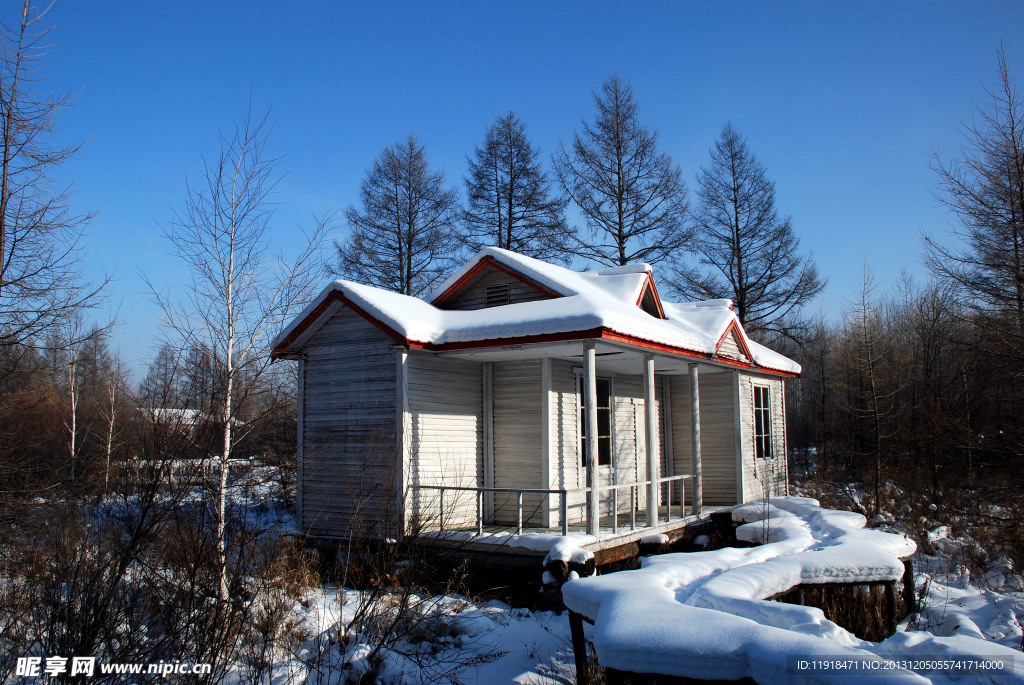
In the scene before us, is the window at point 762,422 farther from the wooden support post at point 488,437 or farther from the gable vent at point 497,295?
the gable vent at point 497,295

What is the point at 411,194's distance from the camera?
81.9 feet

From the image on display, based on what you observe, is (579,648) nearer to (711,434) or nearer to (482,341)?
(482,341)

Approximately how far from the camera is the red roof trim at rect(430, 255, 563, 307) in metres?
11.8

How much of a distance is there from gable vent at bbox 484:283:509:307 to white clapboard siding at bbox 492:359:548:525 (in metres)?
1.16

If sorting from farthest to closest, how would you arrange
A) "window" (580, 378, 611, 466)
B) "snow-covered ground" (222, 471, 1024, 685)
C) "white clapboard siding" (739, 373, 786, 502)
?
"white clapboard siding" (739, 373, 786, 502)
"window" (580, 378, 611, 466)
"snow-covered ground" (222, 471, 1024, 685)

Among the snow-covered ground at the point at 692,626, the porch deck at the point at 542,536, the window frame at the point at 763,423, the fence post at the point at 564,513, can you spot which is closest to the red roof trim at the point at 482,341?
the fence post at the point at 564,513

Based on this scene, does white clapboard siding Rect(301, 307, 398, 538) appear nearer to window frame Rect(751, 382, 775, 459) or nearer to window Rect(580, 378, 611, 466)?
window Rect(580, 378, 611, 466)

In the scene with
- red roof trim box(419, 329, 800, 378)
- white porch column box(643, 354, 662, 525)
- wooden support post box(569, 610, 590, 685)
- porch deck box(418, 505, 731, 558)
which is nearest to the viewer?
wooden support post box(569, 610, 590, 685)

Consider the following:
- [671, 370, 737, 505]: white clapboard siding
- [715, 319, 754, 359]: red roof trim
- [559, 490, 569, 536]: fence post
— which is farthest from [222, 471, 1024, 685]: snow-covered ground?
[671, 370, 737, 505]: white clapboard siding

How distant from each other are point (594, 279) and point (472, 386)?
3476 mm

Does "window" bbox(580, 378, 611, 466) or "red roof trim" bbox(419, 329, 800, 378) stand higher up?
"red roof trim" bbox(419, 329, 800, 378)

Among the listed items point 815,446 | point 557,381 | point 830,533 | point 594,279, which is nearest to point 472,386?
point 557,381

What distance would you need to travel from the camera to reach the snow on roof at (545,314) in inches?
387

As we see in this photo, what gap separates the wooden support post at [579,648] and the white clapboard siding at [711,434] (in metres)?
9.87
